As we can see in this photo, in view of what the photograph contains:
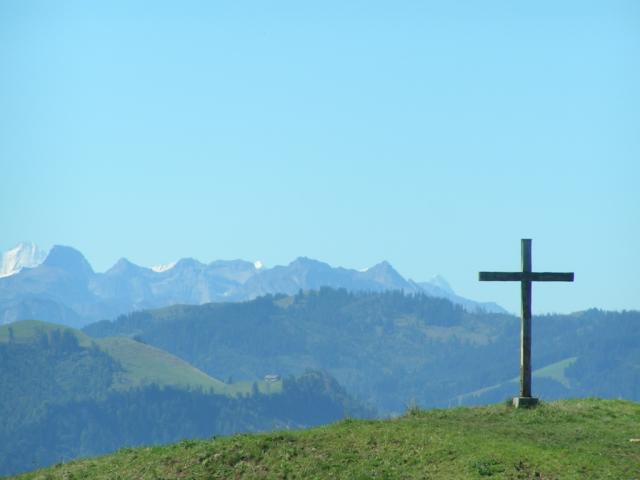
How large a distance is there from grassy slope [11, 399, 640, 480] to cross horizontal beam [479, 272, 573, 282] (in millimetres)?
6252

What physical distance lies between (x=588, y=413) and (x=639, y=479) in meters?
8.95

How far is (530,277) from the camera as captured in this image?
49531mm

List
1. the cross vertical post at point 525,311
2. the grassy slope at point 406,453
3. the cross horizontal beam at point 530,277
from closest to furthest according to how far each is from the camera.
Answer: the grassy slope at point 406,453 → the cross vertical post at point 525,311 → the cross horizontal beam at point 530,277

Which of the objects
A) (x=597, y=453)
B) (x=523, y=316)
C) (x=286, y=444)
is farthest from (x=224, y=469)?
(x=523, y=316)

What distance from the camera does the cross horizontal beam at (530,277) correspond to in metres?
49.2

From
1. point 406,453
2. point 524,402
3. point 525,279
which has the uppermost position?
point 525,279

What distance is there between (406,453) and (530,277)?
12140mm

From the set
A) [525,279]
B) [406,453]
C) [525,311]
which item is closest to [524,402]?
[525,311]

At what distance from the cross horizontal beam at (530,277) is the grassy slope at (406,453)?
6252 mm

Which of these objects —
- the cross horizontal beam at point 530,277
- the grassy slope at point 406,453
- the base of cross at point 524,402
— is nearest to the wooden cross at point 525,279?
the cross horizontal beam at point 530,277

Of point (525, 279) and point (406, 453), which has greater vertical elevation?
point (525, 279)

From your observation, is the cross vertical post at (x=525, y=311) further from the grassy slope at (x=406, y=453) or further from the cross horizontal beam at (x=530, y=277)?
the grassy slope at (x=406, y=453)

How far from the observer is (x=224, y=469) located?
131 feet

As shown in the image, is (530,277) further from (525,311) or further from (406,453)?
(406,453)
